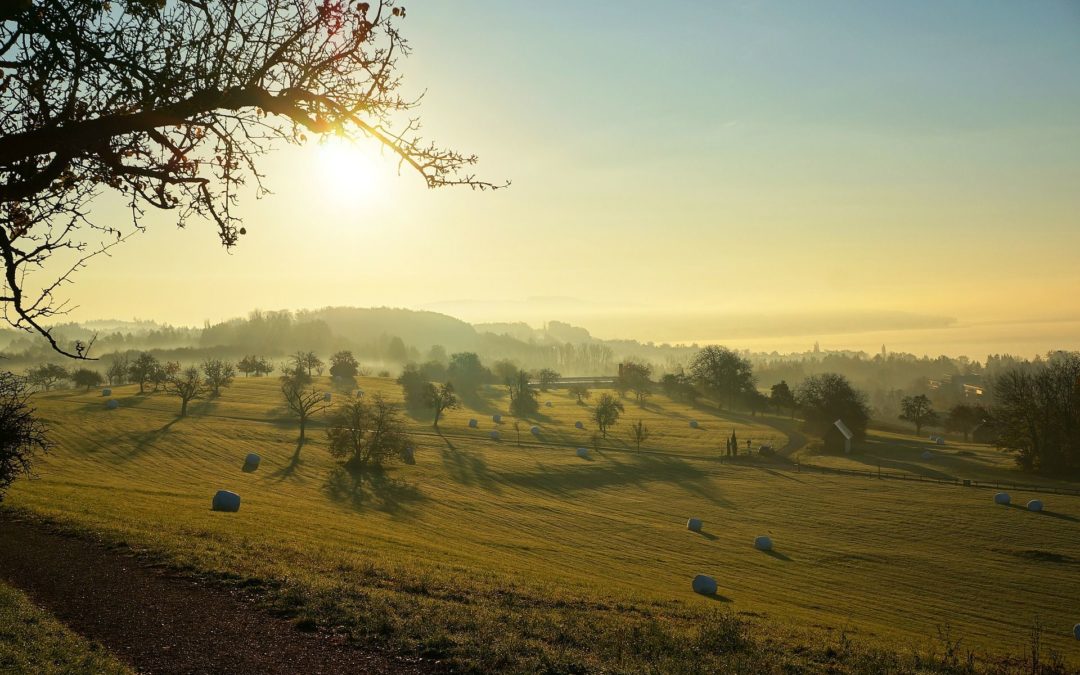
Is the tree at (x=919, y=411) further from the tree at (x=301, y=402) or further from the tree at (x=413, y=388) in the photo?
the tree at (x=301, y=402)

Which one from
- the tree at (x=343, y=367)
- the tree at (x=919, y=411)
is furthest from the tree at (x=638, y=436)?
the tree at (x=343, y=367)

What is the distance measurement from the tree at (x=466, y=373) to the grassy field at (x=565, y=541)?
5205 centimetres

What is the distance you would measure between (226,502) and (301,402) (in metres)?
41.7

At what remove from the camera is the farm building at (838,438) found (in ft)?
283

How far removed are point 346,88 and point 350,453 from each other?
57144 mm

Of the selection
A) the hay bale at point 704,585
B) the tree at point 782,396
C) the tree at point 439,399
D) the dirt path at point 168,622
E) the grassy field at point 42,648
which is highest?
the tree at point 782,396

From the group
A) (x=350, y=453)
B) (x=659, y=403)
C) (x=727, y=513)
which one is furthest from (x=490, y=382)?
(x=727, y=513)

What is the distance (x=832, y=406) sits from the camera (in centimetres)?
9462

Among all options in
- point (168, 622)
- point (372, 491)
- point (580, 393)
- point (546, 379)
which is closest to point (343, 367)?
point (580, 393)

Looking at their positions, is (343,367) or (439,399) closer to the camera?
(439,399)

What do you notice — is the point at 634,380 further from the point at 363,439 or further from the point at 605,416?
the point at 363,439

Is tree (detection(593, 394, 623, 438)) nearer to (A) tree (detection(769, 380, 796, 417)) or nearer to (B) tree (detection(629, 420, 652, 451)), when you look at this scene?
(B) tree (detection(629, 420, 652, 451))

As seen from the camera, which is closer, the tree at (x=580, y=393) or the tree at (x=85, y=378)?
the tree at (x=85, y=378)

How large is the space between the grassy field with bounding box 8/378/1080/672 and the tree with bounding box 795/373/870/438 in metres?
20.5
